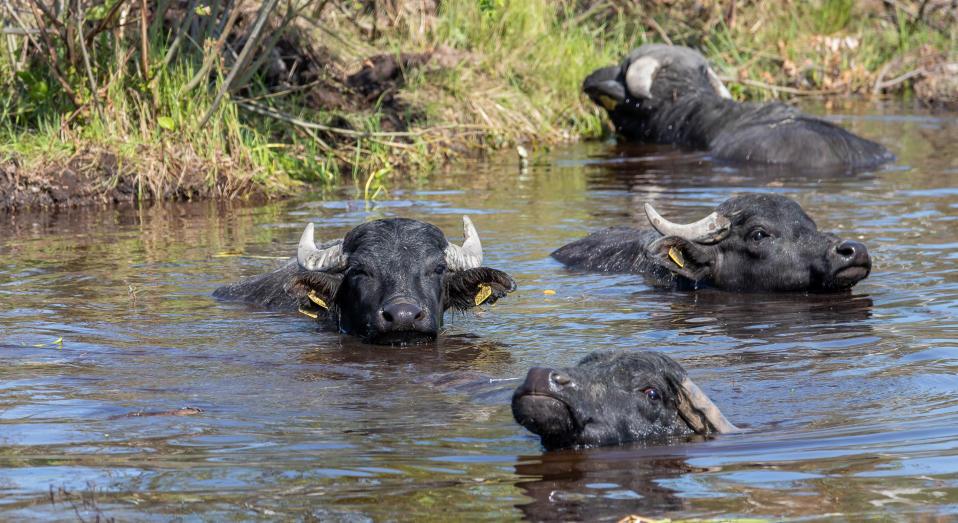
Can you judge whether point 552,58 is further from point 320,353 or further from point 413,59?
point 320,353

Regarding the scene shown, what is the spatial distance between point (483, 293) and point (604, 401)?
10.0 ft

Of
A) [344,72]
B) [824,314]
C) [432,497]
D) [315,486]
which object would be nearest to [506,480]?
[432,497]

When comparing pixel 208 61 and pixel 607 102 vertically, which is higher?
pixel 208 61

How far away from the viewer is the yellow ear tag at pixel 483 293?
26.4 ft

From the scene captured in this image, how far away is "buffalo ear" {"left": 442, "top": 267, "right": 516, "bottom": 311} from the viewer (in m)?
7.99

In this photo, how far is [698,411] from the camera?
206 inches

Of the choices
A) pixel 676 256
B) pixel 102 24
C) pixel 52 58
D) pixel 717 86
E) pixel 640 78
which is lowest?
pixel 676 256

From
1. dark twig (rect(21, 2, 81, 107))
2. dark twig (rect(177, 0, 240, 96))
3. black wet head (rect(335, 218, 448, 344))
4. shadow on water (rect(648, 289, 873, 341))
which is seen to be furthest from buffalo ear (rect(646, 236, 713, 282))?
dark twig (rect(21, 2, 81, 107))

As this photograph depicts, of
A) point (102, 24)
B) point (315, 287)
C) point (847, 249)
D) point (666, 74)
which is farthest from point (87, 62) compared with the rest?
point (666, 74)

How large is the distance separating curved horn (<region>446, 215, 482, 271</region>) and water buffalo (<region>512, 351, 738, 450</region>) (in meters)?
2.70

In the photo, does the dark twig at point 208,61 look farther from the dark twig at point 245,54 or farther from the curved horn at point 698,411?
the curved horn at point 698,411

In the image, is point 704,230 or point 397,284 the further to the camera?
point 704,230

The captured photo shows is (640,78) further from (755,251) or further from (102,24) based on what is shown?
(755,251)

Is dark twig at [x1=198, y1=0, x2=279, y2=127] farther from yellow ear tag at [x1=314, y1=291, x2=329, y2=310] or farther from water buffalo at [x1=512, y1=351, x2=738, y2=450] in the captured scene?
water buffalo at [x1=512, y1=351, x2=738, y2=450]
